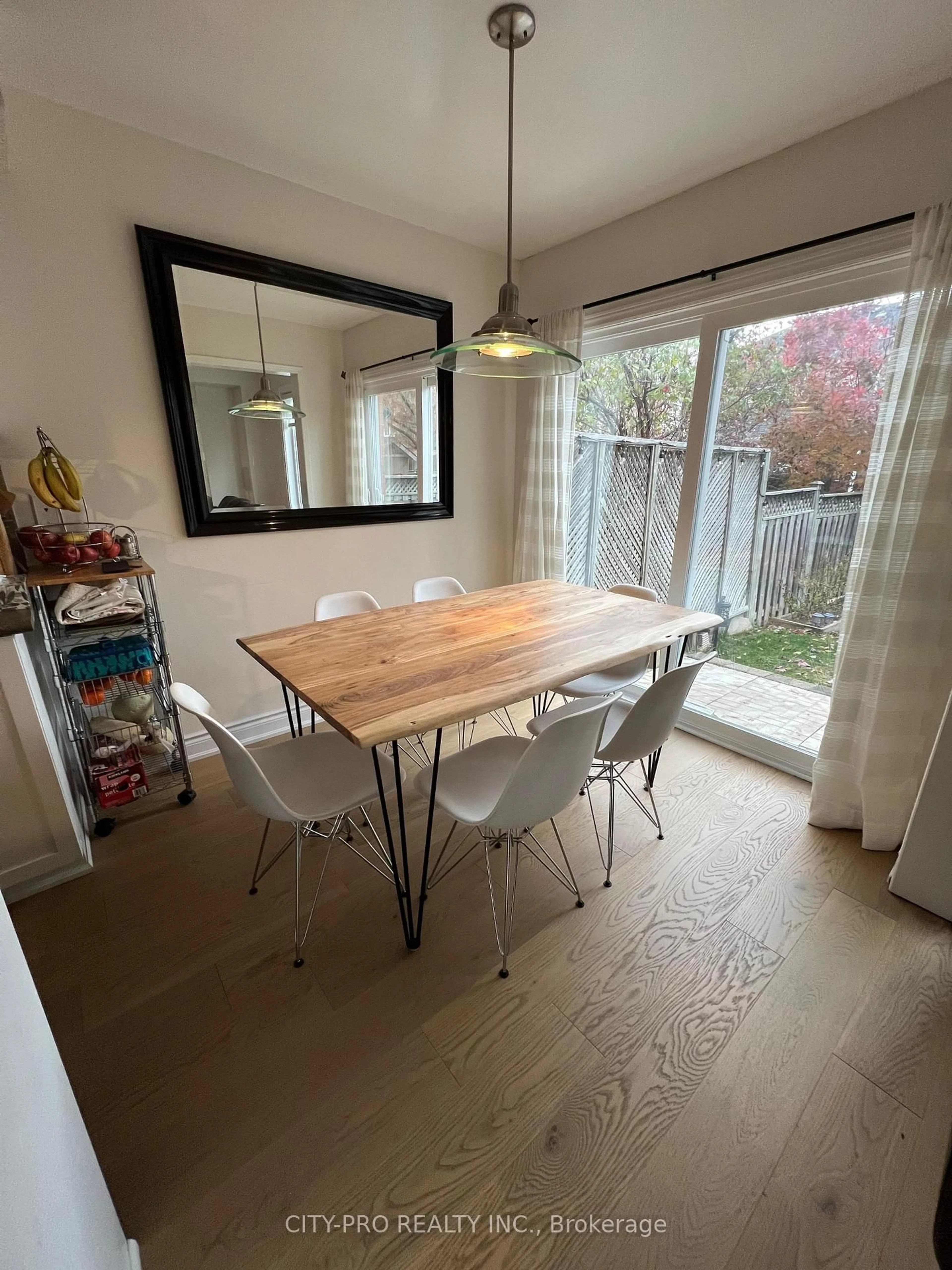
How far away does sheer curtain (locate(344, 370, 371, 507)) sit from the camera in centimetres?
266

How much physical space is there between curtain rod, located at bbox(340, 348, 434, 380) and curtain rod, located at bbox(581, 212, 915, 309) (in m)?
0.90

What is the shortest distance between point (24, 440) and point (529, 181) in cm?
231

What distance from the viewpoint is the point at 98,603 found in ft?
6.06

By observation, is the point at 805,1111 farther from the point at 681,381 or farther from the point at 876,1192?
the point at 681,381

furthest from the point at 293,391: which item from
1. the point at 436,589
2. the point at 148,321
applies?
the point at 436,589

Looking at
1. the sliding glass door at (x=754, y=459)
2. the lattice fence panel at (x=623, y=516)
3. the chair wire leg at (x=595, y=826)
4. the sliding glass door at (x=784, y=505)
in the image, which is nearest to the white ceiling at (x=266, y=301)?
the sliding glass door at (x=754, y=459)

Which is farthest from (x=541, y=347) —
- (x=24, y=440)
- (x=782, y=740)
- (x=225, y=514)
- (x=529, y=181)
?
(x=782, y=740)

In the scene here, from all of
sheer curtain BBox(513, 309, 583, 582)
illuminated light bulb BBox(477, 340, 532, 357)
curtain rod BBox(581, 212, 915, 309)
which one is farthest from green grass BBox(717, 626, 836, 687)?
illuminated light bulb BBox(477, 340, 532, 357)

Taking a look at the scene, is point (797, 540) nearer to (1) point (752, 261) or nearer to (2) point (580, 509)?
(1) point (752, 261)

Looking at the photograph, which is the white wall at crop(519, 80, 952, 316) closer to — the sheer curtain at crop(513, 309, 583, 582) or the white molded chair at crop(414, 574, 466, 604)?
the sheer curtain at crop(513, 309, 583, 582)

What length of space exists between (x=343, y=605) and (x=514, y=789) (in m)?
1.49

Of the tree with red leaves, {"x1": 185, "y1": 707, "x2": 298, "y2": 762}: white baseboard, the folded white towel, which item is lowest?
{"x1": 185, "y1": 707, "x2": 298, "y2": 762}: white baseboard

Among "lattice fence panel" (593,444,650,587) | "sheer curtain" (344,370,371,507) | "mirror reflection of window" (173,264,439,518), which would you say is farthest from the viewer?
"lattice fence panel" (593,444,650,587)

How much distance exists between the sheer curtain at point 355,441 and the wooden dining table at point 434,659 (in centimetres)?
84
